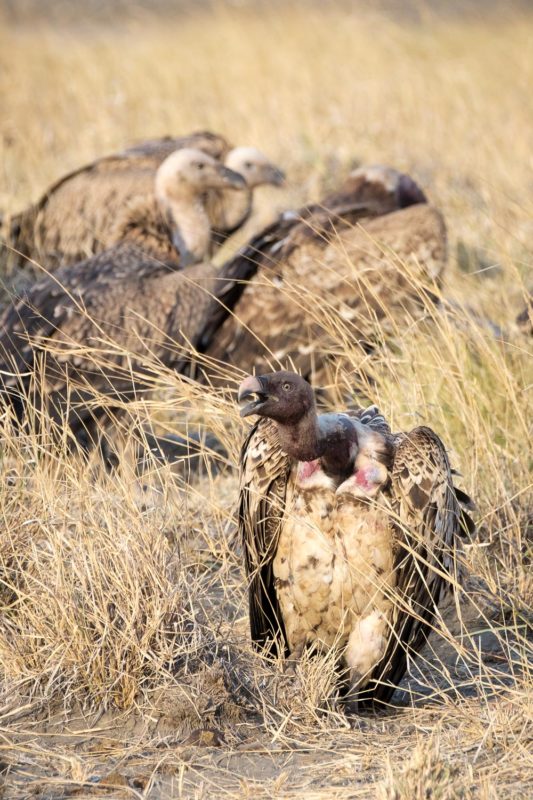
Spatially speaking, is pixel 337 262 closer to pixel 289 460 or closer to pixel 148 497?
pixel 148 497

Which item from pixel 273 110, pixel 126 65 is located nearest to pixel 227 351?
pixel 273 110

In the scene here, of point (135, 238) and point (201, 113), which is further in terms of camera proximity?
point (201, 113)

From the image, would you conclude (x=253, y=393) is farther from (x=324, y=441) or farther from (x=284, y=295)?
(x=284, y=295)

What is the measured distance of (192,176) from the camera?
750cm

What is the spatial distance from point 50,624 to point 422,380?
207 centimetres

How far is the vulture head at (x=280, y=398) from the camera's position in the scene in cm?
351

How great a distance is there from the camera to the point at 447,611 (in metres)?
4.45

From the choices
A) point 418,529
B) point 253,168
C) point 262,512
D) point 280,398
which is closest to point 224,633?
point 262,512

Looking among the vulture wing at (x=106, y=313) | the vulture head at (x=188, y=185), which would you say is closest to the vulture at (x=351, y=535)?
the vulture wing at (x=106, y=313)

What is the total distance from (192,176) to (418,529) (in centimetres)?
421

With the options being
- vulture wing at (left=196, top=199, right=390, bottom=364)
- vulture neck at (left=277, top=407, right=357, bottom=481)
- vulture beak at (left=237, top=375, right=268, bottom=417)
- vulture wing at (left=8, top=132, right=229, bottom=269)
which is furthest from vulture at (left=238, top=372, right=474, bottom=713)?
vulture wing at (left=8, top=132, right=229, bottom=269)

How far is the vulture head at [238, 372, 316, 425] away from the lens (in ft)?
11.5

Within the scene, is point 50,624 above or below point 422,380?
below

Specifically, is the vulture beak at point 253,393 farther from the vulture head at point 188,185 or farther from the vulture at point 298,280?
the vulture head at point 188,185
